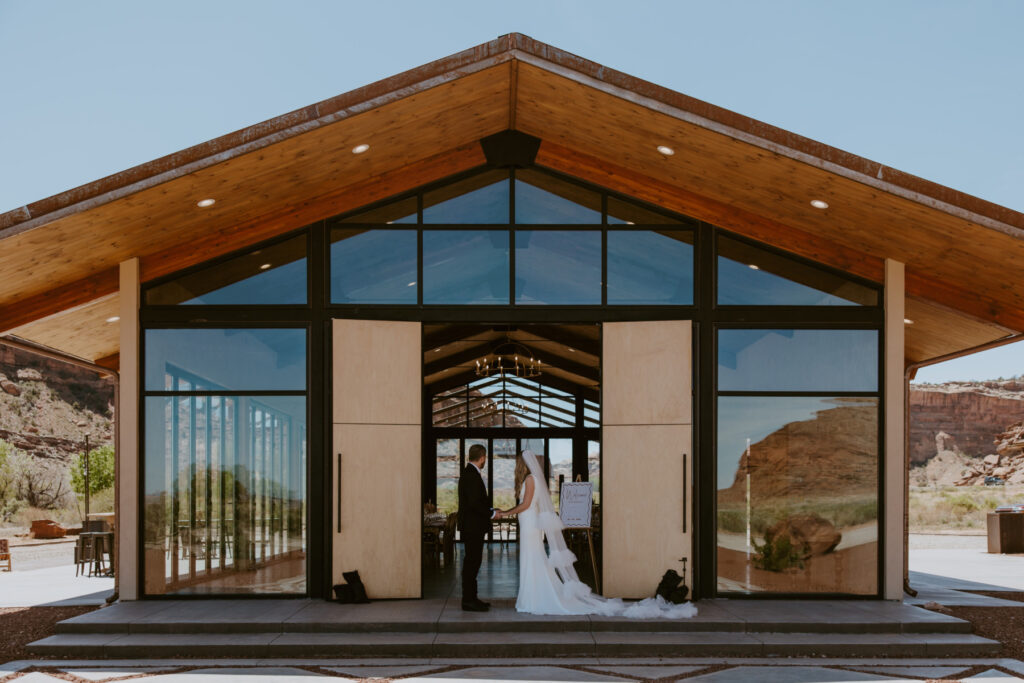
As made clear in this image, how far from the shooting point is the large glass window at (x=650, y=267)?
35.3 ft

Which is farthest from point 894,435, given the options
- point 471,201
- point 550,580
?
point 471,201

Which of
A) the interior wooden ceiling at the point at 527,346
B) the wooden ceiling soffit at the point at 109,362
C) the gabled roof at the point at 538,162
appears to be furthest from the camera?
the interior wooden ceiling at the point at 527,346

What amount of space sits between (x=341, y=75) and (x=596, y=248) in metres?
57.7

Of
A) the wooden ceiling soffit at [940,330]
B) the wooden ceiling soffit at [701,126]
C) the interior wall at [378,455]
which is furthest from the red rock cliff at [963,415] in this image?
the wooden ceiling soffit at [701,126]

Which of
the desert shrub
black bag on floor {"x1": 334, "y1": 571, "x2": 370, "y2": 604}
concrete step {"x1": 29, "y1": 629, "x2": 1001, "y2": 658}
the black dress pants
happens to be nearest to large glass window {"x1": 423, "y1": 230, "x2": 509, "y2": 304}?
the black dress pants

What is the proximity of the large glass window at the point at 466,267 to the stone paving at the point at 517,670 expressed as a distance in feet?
12.9

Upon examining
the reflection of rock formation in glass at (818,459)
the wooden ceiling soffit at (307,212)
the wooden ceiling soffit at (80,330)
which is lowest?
the reflection of rock formation in glass at (818,459)

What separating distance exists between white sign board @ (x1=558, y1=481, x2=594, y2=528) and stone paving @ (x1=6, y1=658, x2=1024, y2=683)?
3.91m

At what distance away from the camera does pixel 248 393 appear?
10.6 metres

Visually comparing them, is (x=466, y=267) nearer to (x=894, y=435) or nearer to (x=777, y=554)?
(x=777, y=554)

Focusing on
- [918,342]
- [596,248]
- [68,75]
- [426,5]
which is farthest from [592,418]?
[68,75]

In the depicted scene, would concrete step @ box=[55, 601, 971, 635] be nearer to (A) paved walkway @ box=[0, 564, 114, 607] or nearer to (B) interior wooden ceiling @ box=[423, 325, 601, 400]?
(A) paved walkway @ box=[0, 564, 114, 607]

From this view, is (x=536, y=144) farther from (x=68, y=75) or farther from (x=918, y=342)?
(x=68, y=75)

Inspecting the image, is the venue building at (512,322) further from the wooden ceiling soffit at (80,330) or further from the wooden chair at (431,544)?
the wooden chair at (431,544)
